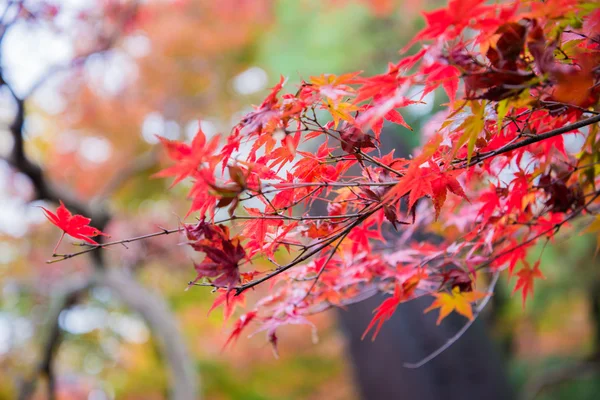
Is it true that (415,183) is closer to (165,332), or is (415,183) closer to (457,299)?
(457,299)

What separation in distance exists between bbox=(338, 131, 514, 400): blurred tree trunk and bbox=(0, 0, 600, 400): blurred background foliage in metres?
0.87

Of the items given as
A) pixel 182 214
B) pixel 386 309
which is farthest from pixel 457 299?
pixel 182 214

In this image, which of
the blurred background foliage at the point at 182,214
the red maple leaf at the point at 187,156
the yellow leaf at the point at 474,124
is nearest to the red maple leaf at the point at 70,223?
the red maple leaf at the point at 187,156

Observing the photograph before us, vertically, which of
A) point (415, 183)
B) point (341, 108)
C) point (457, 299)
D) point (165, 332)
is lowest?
point (165, 332)

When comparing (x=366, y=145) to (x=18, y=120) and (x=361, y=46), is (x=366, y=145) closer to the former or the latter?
(x=18, y=120)

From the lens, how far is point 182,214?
4.80m

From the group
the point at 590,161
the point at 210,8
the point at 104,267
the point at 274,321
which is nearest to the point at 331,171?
the point at 274,321

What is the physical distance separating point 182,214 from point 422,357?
294 centimetres

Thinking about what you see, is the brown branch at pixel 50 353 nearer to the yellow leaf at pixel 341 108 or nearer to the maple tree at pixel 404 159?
the maple tree at pixel 404 159

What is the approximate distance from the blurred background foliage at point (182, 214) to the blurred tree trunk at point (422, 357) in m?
0.87

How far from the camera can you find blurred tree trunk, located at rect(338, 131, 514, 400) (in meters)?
2.45

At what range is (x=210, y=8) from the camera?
5262 millimetres

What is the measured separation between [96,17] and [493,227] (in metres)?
2.21

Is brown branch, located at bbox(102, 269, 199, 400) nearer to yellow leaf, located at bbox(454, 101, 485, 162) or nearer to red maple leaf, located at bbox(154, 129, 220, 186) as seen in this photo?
red maple leaf, located at bbox(154, 129, 220, 186)
